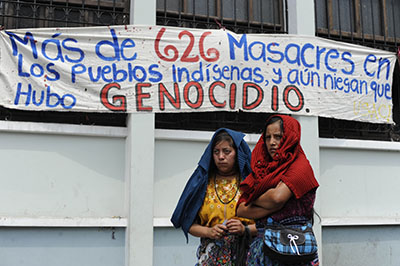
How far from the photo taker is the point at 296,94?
5629 mm

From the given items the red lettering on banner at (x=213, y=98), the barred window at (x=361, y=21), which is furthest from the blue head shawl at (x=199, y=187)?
the barred window at (x=361, y=21)

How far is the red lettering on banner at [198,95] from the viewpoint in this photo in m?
5.25

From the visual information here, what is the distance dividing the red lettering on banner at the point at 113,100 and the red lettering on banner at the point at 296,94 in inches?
76.5

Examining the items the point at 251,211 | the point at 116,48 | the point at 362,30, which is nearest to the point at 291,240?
the point at 251,211

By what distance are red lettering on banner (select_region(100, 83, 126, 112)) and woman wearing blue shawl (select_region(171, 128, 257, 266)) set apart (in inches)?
88.2

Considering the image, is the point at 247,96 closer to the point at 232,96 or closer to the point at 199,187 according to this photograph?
the point at 232,96

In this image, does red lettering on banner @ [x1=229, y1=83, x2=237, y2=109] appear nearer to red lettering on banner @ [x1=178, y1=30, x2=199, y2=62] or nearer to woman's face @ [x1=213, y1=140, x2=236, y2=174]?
red lettering on banner @ [x1=178, y1=30, x2=199, y2=62]

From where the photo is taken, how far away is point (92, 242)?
494 cm

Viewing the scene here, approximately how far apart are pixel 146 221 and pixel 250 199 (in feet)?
8.24

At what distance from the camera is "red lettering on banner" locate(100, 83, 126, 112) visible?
16.5 ft

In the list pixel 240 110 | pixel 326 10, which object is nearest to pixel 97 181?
pixel 240 110

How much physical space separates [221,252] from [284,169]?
726 millimetres

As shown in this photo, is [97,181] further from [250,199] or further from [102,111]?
[250,199]

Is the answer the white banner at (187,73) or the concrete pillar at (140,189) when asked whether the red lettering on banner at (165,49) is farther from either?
the concrete pillar at (140,189)
